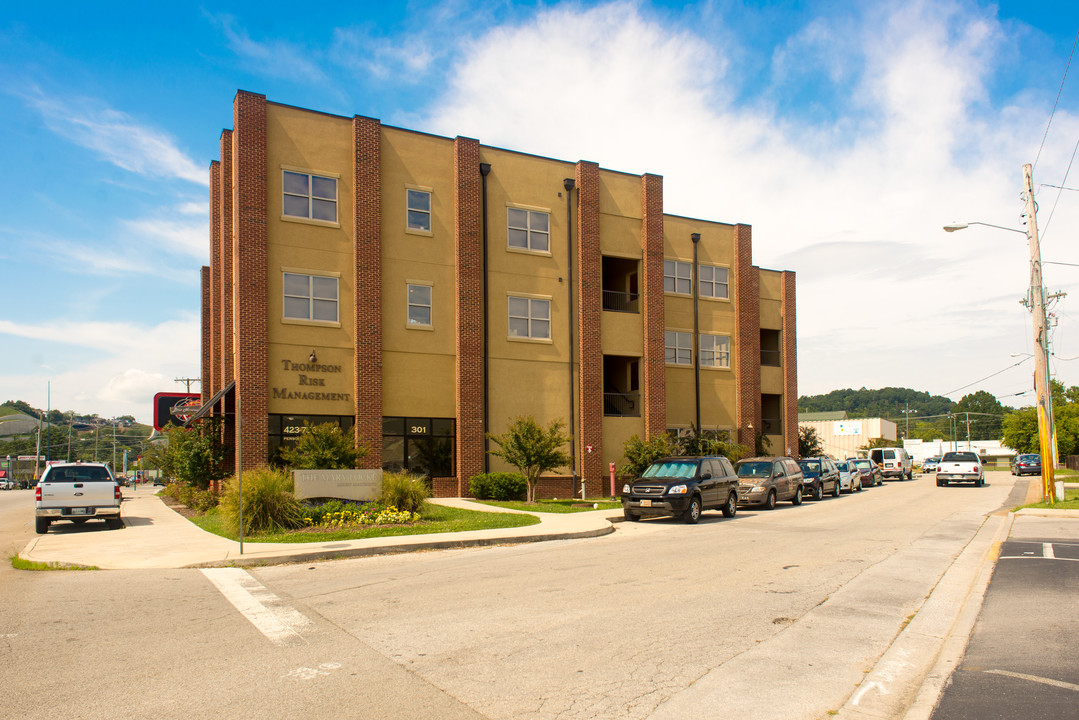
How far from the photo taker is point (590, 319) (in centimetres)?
3106

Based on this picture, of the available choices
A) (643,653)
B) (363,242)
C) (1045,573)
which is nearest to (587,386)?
(363,242)

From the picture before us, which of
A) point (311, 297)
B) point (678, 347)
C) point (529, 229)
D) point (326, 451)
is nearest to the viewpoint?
point (326, 451)

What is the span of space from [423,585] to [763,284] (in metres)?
33.2

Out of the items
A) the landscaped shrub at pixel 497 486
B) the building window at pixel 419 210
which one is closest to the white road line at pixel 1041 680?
the landscaped shrub at pixel 497 486

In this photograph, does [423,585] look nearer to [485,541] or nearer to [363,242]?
[485,541]

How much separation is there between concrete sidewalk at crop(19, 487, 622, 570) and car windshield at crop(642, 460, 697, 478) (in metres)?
A: 2.25

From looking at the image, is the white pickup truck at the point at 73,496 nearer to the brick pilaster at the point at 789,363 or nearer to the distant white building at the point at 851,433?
the brick pilaster at the point at 789,363

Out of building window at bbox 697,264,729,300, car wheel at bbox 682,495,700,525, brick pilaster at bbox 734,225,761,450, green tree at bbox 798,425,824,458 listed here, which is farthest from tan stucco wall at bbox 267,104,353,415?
green tree at bbox 798,425,824,458

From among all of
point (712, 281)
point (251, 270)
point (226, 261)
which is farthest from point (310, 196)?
point (712, 281)

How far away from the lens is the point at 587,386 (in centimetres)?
3070

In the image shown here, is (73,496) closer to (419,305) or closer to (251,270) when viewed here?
(251,270)

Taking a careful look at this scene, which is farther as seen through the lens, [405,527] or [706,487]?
[706,487]

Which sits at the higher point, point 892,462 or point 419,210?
point 419,210

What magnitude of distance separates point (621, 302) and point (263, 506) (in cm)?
2061
